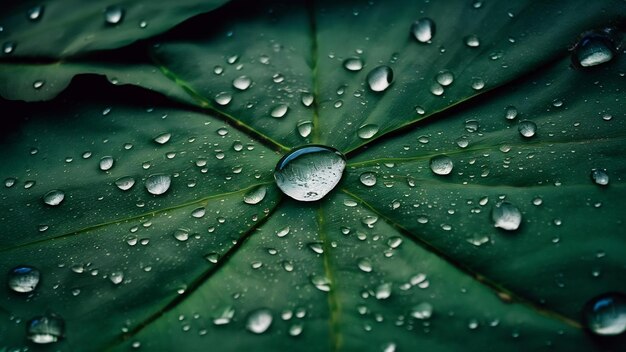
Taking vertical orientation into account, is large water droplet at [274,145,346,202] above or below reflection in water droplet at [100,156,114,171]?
below

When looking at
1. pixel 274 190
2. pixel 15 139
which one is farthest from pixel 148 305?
pixel 15 139

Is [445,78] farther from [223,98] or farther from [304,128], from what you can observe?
[223,98]

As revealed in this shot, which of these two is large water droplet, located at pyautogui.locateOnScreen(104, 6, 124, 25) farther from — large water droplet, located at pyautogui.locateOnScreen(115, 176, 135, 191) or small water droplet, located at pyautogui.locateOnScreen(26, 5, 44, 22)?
large water droplet, located at pyautogui.locateOnScreen(115, 176, 135, 191)

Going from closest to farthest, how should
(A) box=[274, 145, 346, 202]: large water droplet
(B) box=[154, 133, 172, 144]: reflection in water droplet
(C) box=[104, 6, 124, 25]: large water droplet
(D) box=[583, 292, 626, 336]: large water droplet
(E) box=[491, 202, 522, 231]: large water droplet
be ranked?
(D) box=[583, 292, 626, 336]: large water droplet, (E) box=[491, 202, 522, 231]: large water droplet, (A) box=[274, 145, 346, 202]: large water droplet, (B) box=[154, 133, 172, 144]: reflection in water droplet, (C) box=[104, 6, 124, 25]: large water droplet

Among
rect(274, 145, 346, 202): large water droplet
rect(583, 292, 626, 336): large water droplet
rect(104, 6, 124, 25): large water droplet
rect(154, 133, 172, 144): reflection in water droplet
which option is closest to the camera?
rect(583, 292, 626, 336): large water droplet

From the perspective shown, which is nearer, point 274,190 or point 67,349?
point 67,349

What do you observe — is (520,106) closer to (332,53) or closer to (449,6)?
(449,6)

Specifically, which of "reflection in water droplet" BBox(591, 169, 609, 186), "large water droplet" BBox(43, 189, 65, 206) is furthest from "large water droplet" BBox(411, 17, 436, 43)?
"large water droplet" BBox(43, 189, 65, 206)
